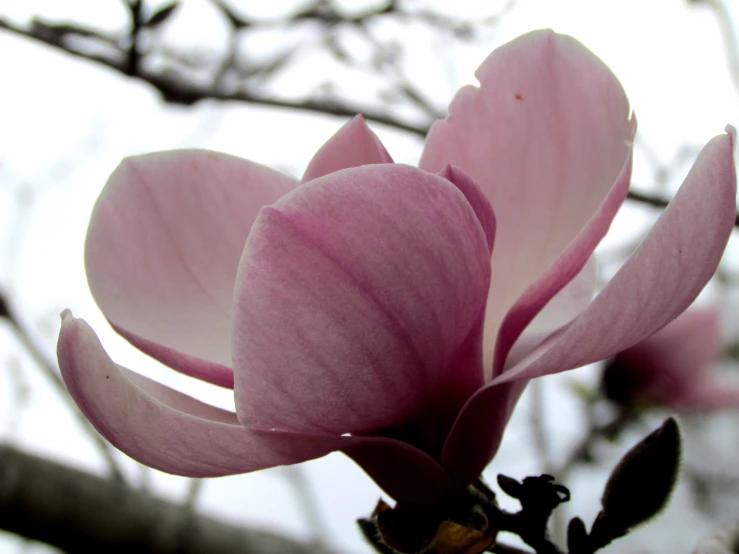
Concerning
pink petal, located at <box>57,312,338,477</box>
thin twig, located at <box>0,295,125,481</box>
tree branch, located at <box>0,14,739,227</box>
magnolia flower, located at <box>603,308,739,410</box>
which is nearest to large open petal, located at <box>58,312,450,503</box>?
pink petal, located at <box>57,312,338,477</box>

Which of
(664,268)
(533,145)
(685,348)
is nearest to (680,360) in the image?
(685,348)

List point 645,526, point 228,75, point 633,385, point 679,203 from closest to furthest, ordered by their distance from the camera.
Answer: point 679,203
point 645,526
point 228,75
point 633,385

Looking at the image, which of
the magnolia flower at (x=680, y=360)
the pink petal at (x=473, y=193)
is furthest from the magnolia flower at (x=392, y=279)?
the magnolia flower at (x=680, y=360)

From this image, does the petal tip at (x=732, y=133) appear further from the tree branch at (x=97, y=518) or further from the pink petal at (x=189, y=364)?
the tree branch at (x=97, y=518)

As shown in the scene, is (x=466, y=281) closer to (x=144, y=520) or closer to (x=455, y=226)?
(x=455, y=226)

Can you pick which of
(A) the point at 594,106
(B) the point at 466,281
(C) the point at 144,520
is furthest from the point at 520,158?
(C) the point at 144,520

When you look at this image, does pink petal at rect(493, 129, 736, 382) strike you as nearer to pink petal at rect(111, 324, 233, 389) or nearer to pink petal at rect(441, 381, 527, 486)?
pink petal at rect(441, 381, 527, 486)
